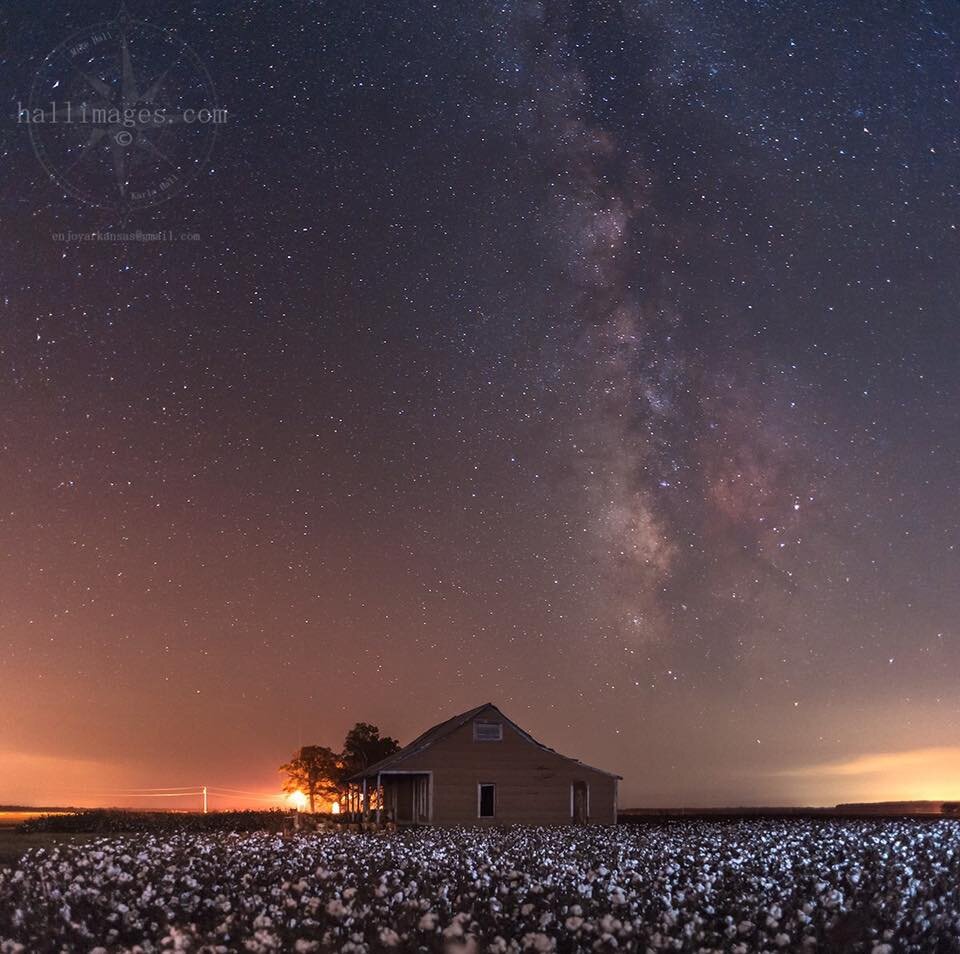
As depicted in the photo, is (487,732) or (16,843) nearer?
(16,843)

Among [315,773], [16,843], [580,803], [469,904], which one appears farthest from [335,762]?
[469,904]

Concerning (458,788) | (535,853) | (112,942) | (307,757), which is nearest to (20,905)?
(112,942)

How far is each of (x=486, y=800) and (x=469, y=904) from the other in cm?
3712

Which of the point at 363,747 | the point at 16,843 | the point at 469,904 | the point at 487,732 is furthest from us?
the point at 363,747

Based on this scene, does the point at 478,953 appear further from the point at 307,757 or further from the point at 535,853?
the point at 307,757

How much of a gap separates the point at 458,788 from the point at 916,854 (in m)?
28.6

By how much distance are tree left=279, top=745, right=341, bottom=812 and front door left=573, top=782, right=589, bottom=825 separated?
4049 centimetres

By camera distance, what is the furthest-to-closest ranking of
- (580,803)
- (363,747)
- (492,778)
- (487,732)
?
(363,747) → (580,803) → (487,732) → (492,778)

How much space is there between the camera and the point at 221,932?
10914mm

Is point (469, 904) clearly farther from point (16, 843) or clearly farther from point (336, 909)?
point (16, 843)

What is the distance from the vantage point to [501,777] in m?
48.8

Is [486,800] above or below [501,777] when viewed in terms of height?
below

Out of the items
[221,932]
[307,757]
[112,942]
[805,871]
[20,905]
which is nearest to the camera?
[221,932]

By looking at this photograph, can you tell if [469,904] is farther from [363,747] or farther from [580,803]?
[363,747]
